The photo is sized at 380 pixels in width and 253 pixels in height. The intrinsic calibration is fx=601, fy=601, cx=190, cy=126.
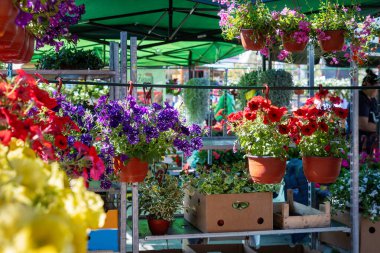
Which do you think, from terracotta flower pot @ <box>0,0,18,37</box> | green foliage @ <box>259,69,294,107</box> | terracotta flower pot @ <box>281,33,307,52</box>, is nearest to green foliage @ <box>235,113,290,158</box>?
terracotta flower pot @ <box>281,33,307,52</box>

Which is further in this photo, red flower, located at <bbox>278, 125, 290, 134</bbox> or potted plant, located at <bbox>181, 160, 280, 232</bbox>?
potted plant, located at <bbox>181, 160, 280, 232</bbox>

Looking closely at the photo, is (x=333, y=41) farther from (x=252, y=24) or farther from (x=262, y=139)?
(x=262, y=139)

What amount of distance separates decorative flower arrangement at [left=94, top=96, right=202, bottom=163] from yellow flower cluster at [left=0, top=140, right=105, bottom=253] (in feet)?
5.55

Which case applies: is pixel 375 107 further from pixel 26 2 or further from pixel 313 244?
pixel 26 2

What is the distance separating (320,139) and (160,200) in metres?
0.96

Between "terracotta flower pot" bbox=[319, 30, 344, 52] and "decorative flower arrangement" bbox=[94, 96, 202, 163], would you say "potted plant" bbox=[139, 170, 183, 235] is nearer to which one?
"decorative flower arrangement" bbox=[94, 96, 202, 163]

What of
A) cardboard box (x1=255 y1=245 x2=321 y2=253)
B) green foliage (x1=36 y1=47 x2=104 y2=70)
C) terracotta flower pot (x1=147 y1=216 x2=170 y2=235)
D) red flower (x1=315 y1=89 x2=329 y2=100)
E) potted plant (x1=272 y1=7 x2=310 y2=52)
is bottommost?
cardboard box (x1=255 y1=245 x2=321 y2=253)

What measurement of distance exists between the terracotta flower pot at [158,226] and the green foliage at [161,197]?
0.03m

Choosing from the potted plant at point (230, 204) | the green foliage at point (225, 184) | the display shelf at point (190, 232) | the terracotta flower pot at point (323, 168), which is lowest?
the display shelf at point (190, 232)

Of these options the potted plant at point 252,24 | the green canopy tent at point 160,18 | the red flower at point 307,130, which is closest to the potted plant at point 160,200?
the red flower at point 307,130

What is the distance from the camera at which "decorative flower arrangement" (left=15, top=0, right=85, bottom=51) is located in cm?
168

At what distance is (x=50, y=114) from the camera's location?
1.78 meters

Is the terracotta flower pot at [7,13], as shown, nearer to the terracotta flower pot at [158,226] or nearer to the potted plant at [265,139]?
the potted plant at [265,139]

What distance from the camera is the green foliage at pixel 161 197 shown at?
133 inches
